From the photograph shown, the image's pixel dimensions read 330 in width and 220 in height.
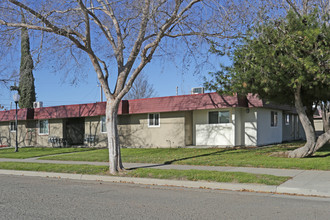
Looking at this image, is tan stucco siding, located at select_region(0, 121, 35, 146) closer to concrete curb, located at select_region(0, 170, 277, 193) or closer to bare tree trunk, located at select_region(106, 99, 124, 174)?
concrete curb, located at select_region(0, 170, 277, 193)

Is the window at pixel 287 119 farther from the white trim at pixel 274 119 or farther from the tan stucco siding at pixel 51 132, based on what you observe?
the tan stucco siding at pixel 51 132

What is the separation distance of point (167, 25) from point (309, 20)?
5296mm

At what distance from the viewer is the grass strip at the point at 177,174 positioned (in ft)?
34.3

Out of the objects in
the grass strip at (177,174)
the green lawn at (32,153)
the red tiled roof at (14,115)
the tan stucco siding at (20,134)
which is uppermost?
the red tiled roof at (14,115)

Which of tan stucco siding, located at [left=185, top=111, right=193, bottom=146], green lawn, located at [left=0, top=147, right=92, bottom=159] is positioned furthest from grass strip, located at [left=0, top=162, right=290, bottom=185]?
tan stucco siding, located at [left=185, top=111, right=193, bottom=146]

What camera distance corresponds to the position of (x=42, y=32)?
12.6 metres

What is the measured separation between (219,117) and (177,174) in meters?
10.6

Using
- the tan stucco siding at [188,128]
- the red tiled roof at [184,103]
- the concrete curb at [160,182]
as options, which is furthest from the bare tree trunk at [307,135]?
the tan stucco siding at [188,128]

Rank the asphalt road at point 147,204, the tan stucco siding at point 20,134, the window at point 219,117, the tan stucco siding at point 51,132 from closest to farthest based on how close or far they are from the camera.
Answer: the asphalt road at point 147,204
the window at point 219,117
the tan stucco siding at point 51,132
the tan stucco siding at point 20,134

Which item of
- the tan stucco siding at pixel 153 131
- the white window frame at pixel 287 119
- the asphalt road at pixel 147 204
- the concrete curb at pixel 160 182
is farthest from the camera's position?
the white window frame at pixel 287 119

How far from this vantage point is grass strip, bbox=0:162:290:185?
10.5m

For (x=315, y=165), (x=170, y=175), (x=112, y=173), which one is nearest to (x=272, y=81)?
(x=315, y=165)

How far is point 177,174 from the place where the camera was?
39.2 ft

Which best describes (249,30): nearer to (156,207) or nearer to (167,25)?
(167,25)
